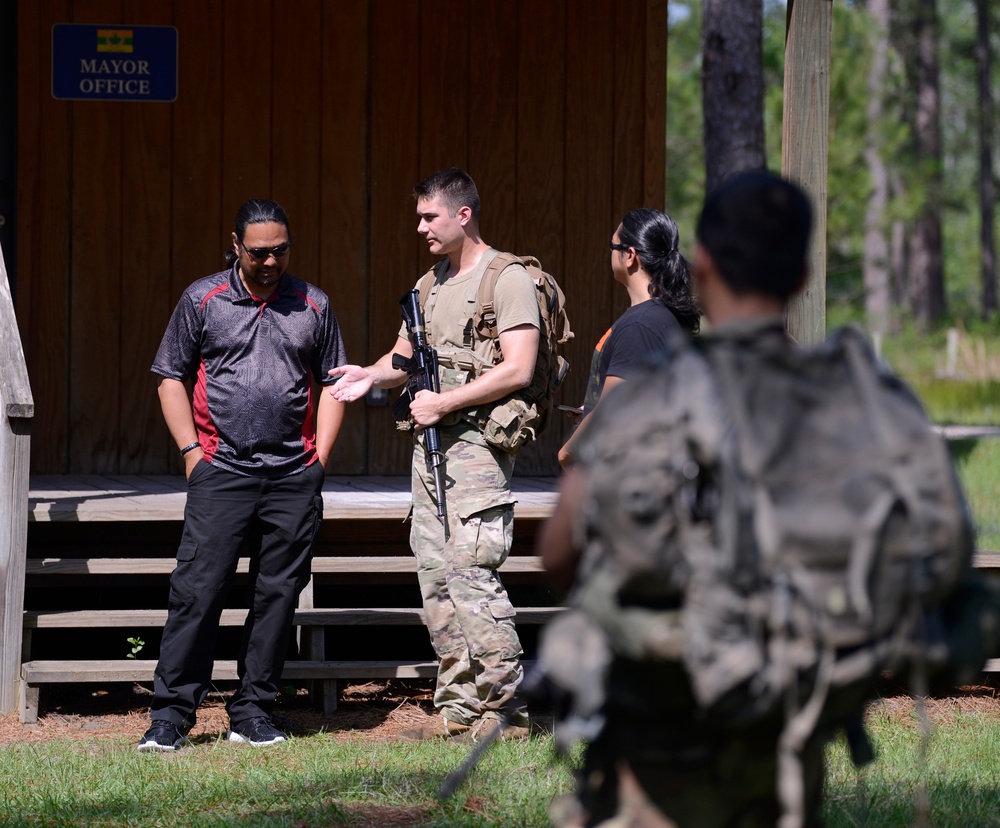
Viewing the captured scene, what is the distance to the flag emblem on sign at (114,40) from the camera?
7699 mm

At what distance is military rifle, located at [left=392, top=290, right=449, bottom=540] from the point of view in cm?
542

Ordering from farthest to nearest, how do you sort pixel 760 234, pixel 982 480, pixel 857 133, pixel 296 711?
1. pixel 857 133
2. pixel 982 480
3. pixel 296 711
4. pixel 760 234

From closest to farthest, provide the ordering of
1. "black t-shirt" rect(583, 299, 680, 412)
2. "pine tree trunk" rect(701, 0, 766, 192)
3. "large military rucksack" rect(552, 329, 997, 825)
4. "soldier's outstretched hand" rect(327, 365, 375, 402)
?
1. "large military rucksack" rect(552, 329, 997, 825)
2. "black t-shirt" rect(583, 299, 680, 412)
3. "soldier's outstretched hand" rect(327, 365, 375, 402)
4. "pine tree trunk" rect(701, 0, 766, 192)

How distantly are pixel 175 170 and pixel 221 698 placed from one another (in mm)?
3135

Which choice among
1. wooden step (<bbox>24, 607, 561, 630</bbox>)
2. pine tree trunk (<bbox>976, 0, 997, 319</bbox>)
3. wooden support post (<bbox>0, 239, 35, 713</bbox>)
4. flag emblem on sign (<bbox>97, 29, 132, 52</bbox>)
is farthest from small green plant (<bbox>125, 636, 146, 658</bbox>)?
pine tree trunk (<bbox>976, 0, 997, 319</bbox>)

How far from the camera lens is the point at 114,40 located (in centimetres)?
774

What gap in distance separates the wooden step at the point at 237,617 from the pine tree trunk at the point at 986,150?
35.9 metres

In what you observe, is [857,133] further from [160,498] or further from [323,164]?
[160,498]

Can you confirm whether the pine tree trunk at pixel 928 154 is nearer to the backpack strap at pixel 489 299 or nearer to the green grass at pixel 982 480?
the green grass at pixel 982 480

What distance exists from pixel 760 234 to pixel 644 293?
258cm

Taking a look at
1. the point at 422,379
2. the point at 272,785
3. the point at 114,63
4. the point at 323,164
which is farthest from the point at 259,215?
the point at 114,63

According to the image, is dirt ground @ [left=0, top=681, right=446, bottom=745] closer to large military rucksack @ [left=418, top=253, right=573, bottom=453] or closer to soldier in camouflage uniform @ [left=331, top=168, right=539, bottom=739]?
soldier in camouflage uniform @ [left=331, top=168, right=539, bottom=739]

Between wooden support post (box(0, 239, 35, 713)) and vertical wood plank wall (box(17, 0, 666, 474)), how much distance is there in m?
1.71

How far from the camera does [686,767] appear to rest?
2479 millimetres
